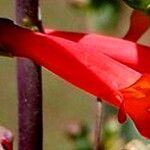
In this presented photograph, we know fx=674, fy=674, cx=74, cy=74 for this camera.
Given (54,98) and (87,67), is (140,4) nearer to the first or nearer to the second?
(87,67)

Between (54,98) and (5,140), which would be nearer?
(5,140)

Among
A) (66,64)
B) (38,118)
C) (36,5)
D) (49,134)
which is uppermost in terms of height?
(36,5)

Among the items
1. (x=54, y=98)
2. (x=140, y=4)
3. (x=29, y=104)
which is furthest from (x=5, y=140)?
(x=54, y=98)

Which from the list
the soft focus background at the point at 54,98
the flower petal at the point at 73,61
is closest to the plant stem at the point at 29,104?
the flower petal at the point at 73,61

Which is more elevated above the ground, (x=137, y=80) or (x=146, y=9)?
(x=146, y=9)

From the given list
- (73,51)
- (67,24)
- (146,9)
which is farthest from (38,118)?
(67,24)

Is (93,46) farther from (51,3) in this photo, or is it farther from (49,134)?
(51,3)

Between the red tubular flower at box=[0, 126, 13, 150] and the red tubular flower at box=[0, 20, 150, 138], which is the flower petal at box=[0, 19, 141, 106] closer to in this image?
the red tubular flower at box=[0, 20, 150, 138]

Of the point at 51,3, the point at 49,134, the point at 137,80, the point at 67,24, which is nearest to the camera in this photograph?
the point at 137,80
